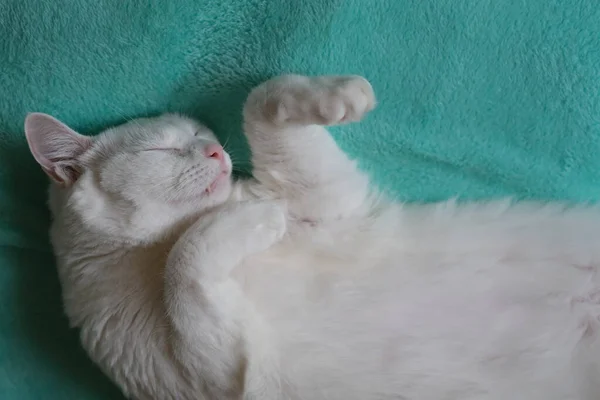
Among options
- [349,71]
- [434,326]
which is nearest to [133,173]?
[349,71]

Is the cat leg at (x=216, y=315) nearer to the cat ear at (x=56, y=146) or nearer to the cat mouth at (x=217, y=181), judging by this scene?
the cat mouth at (x=217, y=181)

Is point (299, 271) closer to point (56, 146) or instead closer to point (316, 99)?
point (316, 99)

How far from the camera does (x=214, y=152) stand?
134 cm

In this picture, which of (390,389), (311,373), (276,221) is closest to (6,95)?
(276,221)

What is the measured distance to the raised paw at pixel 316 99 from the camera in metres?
1.16

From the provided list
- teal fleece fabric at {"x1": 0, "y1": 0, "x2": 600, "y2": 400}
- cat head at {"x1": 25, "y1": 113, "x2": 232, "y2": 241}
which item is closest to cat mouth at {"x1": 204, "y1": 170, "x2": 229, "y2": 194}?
cat head at {"x1": 25, "y1": 113, "x2": 232, "y2": 241}

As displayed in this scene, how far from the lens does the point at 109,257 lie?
1.32 m

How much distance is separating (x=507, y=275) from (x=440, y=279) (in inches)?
6.2

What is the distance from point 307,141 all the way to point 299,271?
0.93 ft

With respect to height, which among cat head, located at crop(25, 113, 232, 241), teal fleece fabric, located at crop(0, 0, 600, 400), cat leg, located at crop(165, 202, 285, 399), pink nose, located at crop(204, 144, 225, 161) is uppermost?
teal fleece fabric, located at crop(0, 0, 600, 400)

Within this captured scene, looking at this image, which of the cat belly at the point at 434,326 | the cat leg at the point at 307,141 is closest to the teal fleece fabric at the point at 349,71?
the cat leg at the point at 307,141

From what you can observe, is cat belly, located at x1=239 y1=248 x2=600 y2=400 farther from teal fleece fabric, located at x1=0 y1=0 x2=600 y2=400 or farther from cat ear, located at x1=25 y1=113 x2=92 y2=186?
cat ear, located at x1=25 y1=113 x2=92 y2=186

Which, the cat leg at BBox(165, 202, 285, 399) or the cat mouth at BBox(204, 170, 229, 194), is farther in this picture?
the cat mouth at BBox(204, 170, 229, 194)

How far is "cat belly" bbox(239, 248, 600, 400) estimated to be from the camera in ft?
4.11
